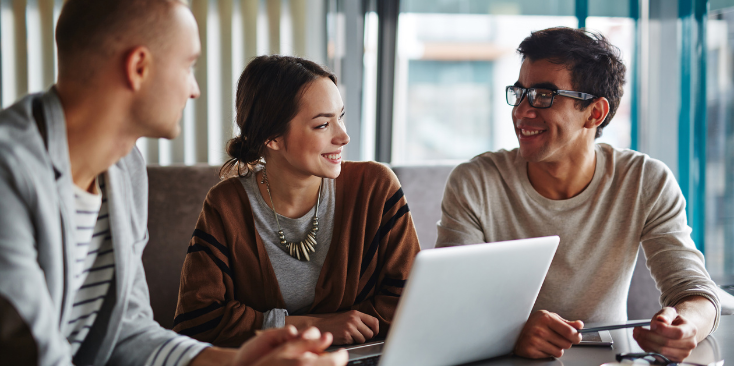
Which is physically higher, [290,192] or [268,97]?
[268,97]

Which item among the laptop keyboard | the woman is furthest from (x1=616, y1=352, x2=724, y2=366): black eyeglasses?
the woman

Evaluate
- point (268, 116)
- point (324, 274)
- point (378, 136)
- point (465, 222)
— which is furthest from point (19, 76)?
point (465, 222)

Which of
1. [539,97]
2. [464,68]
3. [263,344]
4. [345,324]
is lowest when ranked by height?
[345,324]

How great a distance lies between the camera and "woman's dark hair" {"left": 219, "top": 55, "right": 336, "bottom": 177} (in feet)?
4.61

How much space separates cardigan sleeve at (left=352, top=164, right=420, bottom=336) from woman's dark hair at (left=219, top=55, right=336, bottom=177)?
0.34 m

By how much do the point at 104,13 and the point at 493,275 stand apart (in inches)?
28.5

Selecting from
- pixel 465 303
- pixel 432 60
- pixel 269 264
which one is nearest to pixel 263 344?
pixel 465 303

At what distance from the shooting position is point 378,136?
2883 mm

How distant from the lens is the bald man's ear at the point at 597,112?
1.52 meters

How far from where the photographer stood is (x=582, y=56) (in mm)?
1488

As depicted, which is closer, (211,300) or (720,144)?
(211,300)

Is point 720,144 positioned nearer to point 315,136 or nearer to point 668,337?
point 668,337

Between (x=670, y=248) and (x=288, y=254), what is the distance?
3.26 feet

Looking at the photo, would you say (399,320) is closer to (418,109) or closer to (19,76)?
(418,109)
